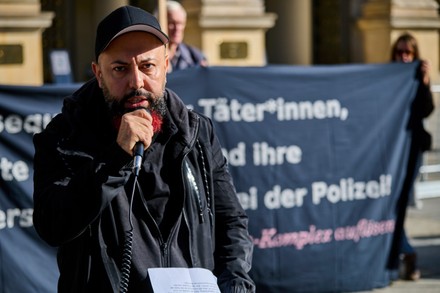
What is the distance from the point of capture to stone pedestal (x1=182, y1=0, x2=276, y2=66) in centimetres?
1681

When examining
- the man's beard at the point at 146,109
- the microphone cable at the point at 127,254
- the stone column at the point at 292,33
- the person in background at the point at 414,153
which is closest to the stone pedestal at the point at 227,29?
the stone column at the point at 292,33

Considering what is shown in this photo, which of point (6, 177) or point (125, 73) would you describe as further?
point (6, 177)

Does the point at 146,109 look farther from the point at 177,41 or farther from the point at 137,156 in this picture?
the point at 177,41

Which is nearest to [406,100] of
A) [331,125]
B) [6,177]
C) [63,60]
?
[331,125]

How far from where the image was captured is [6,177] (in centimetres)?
665

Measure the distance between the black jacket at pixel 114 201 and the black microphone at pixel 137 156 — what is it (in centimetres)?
2

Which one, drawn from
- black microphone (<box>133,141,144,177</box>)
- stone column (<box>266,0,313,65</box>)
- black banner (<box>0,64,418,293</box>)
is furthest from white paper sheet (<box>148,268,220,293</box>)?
stone column (<box>266,0,313,65</box>)

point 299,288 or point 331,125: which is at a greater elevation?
point 331,125

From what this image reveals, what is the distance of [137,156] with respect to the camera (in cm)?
302

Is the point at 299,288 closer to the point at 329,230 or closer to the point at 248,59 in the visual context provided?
the point at 329,230

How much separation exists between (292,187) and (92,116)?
15.6 feet

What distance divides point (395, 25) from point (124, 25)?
54.9 ft

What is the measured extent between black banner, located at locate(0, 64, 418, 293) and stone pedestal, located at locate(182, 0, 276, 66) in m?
8.32

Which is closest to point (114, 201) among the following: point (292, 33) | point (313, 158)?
point (313, 158)
